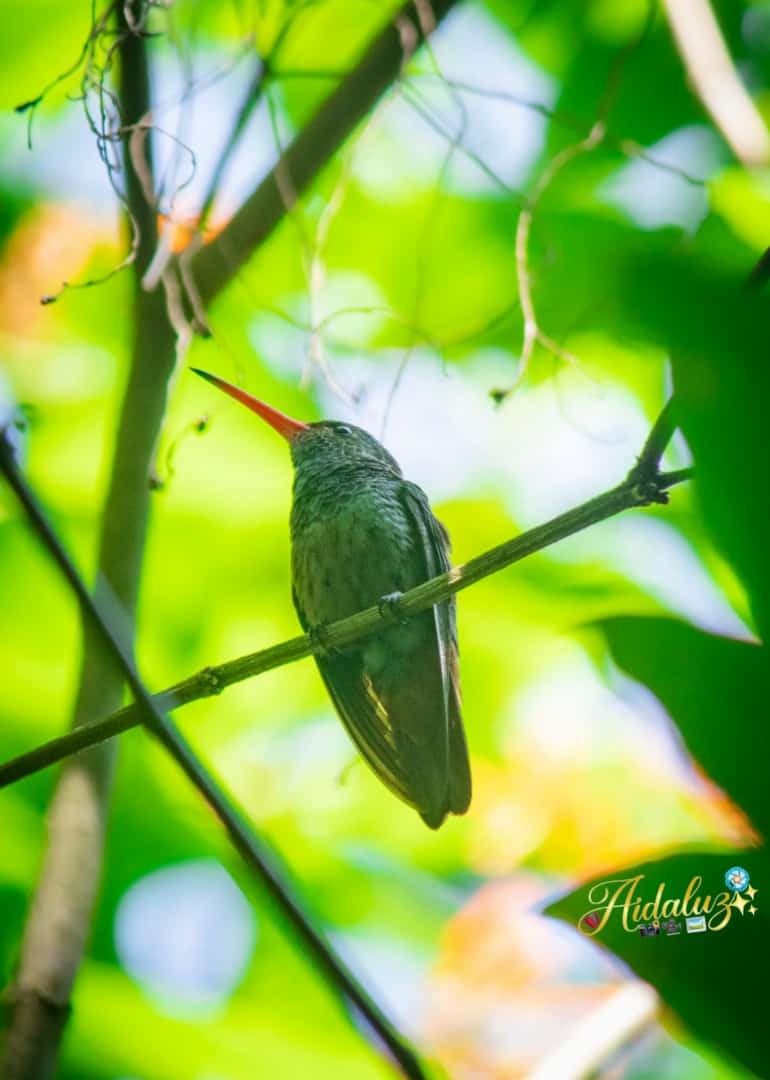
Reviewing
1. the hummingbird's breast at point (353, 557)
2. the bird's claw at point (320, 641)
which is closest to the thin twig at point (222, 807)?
the bird's claw at point (320, 641)

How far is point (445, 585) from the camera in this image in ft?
5.10

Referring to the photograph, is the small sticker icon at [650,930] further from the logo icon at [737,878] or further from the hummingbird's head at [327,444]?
the hummingbird's head at [327,444]

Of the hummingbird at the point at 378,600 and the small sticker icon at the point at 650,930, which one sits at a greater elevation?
the hummingbird at the point at 378,600

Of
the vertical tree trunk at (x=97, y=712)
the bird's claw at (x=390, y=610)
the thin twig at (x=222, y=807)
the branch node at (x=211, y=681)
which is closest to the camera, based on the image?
the thin twig at (x=222, y=807)

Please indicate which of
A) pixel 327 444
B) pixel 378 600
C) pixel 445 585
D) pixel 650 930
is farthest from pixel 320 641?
pixel 327 444

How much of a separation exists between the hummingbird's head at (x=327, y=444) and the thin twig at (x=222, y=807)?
2004 millimetres

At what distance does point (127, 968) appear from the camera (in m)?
2.57

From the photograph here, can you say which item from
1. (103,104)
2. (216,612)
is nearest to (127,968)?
(216,612)

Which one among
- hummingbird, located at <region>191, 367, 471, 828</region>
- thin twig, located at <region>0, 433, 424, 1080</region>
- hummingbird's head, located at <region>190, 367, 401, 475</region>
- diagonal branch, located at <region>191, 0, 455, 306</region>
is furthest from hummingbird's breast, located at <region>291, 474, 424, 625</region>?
thin twig, located at <region>0, 433, 424, 1080</region>

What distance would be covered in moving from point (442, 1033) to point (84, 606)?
1901 mm

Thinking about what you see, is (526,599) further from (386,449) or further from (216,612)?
(216,612)

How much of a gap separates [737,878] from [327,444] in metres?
2.40

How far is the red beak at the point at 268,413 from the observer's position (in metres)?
2.49

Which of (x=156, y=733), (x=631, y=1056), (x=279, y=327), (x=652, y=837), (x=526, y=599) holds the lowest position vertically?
(x=631, y=1056)
